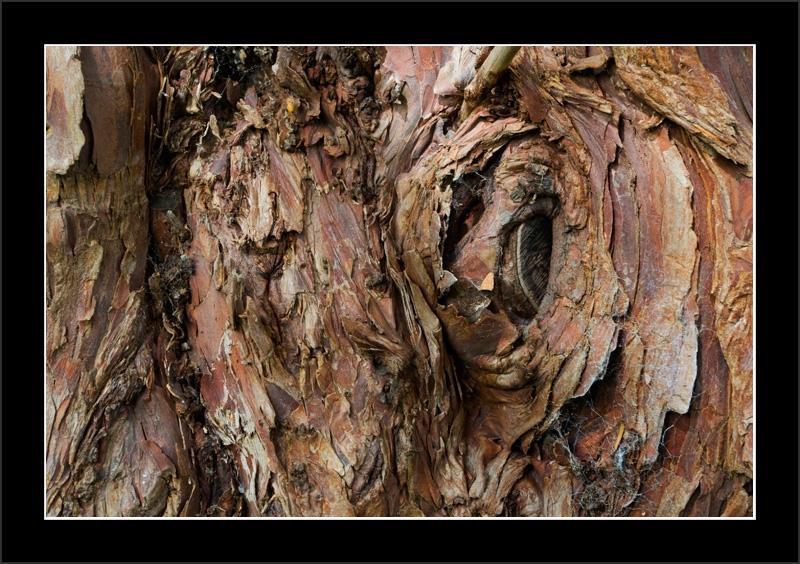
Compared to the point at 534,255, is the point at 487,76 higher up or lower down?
higher up

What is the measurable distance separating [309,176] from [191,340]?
0.73 m

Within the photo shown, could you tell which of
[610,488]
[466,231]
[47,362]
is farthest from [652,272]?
[47,362]

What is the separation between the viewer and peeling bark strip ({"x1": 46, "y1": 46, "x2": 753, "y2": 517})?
1.57 metres

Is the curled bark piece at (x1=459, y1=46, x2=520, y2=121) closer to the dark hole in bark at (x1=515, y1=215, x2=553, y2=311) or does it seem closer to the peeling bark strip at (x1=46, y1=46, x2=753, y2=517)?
the peeling bark strip at (x1=46, y1=46, x2=753, y2=517)

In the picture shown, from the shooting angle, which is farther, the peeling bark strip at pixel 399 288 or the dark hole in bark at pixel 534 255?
the dark hole in bark at pixel 534 255

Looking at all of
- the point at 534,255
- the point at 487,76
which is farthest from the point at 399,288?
the point at 487,76

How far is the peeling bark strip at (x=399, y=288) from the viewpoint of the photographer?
157 cm

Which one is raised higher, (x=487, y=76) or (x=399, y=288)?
(x=487, y=76)

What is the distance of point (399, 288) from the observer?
1678mm

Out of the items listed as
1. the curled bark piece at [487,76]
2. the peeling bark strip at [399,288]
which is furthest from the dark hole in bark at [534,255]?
the curled bark piece at [487,76]

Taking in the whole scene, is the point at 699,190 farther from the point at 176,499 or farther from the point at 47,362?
the point at 47,362

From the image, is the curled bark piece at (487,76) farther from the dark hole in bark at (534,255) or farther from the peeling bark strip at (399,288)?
the dark hole in bark at (534,255)

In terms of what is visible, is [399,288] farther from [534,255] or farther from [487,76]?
[487,76]

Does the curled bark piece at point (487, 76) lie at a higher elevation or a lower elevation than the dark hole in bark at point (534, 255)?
higher
